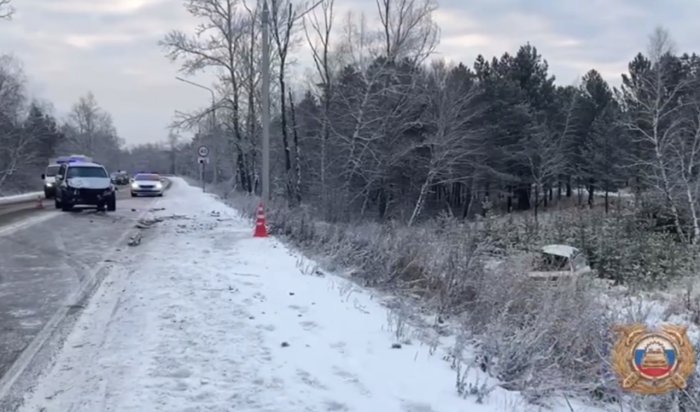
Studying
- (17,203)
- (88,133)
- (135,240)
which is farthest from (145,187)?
(88,133)

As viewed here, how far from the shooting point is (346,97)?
1406 inches

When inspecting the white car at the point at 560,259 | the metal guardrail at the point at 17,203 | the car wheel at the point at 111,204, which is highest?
the car wheel at the point at 111,204

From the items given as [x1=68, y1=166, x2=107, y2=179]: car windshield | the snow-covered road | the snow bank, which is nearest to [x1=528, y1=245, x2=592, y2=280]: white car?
the snow-covered road

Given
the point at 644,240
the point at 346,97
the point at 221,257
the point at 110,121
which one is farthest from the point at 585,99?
the point at 110,121

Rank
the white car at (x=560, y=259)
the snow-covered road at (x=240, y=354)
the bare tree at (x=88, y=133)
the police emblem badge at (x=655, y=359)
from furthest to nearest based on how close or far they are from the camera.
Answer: the bare tree at (x=88, y=133) → the white car at (x=560, y=259) → the snow-covered road at (x=240, y=354) → the police emblem badge at (x=655, y=359)

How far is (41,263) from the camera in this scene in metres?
11.3

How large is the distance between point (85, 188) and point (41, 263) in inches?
563

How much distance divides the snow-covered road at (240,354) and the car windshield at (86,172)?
17363 mm

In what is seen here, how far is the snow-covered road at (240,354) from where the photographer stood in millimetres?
4586

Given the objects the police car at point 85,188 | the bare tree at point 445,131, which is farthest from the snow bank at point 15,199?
the bare tree at point 445,131

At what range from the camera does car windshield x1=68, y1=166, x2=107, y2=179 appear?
81.6 feet

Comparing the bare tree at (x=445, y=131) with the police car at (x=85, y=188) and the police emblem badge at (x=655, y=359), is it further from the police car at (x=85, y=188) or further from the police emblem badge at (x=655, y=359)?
the police emblem badge at (x=655, y=359)

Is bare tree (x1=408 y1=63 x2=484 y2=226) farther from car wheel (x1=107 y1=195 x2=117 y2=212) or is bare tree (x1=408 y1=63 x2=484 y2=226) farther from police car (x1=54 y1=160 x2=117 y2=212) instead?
police car (x1=54 y1=160 x2=117 y2=212)

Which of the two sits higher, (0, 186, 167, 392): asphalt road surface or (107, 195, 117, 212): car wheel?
(107, 195, 117, 212): car wheel
